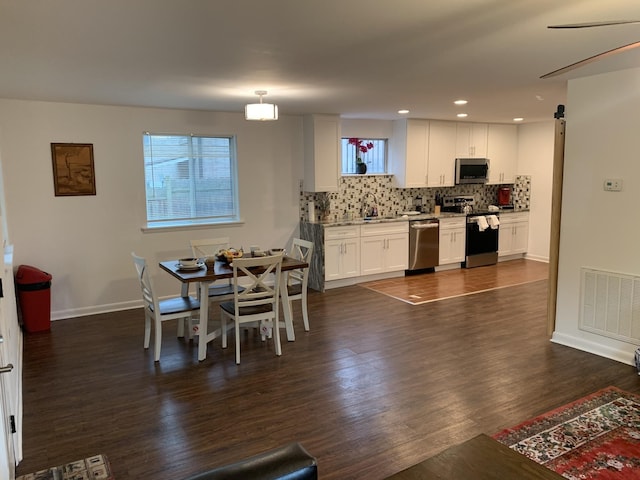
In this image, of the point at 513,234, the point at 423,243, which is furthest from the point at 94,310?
the point at 513,234

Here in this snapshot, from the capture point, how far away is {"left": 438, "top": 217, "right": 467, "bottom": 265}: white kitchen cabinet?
7633 mm

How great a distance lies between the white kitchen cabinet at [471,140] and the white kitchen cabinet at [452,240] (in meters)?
1.19

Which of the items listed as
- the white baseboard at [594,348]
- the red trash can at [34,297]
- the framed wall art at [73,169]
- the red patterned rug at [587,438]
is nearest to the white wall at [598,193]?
the white baseboard at [594,348]

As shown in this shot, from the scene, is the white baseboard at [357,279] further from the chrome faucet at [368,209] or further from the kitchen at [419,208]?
the chrome faucet at [368,209]

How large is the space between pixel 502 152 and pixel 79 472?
8.04m

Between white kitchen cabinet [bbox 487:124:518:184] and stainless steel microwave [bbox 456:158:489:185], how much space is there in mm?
236

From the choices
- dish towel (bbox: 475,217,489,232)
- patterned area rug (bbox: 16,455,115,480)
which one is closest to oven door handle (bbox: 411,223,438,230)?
dish towel (bbox: 475,217,489,232)

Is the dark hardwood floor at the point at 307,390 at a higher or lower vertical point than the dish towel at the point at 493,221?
lower

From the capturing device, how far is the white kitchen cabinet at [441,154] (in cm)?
771

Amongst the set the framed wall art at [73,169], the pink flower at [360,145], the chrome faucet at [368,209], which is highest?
the pink flower at [360,145]

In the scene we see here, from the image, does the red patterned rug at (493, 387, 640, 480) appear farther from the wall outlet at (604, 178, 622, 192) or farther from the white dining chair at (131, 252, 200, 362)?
the white dining chair at (131, 252, 200, 362)

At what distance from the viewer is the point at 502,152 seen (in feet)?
28.0

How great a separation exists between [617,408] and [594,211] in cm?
169

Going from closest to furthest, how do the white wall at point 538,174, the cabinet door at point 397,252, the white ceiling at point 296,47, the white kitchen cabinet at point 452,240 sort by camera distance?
the white ceiling at point 296,47
the cabinet door at point 397,252
the white kitchen cabinet at point 452,240
the white wall at point 538,174
